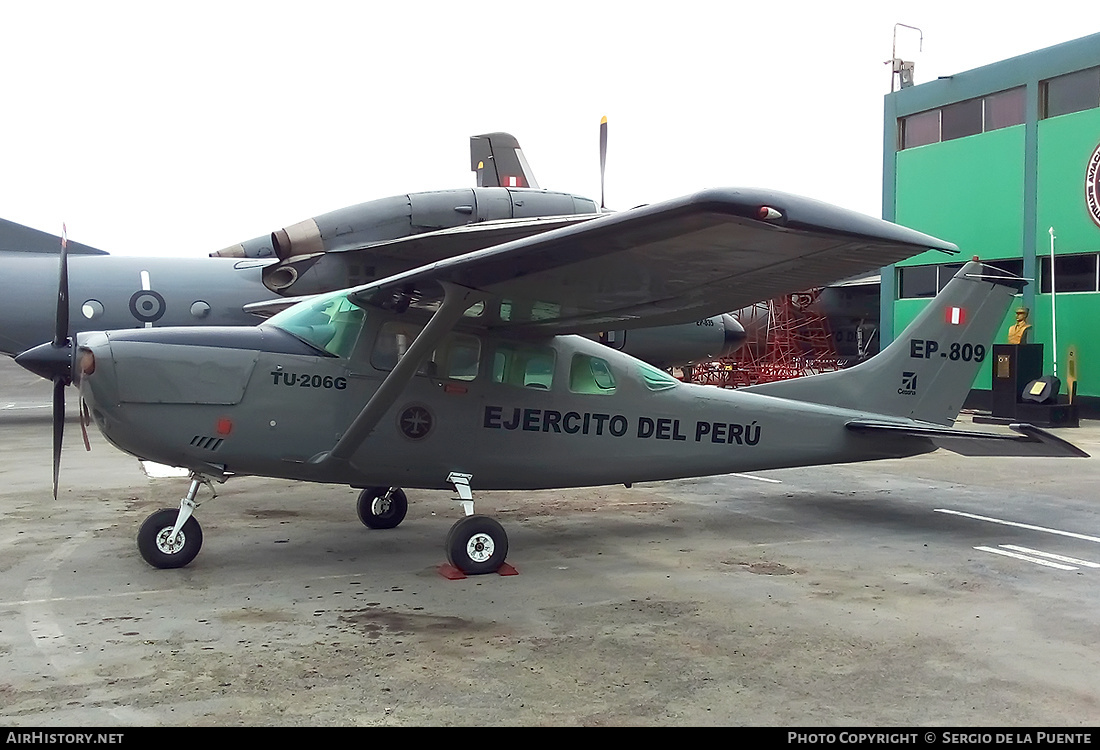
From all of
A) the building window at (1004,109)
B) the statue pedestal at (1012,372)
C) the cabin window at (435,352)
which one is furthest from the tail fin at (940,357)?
the building window at (1004,109)

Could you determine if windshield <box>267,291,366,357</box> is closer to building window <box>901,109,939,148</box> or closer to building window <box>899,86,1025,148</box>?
building window <box>899,86,1025,148</box>

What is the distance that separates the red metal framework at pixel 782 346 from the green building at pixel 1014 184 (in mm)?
6474

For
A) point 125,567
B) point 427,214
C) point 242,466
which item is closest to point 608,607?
point 242,466

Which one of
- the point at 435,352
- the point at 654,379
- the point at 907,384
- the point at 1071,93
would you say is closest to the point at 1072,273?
the point at 1071,93

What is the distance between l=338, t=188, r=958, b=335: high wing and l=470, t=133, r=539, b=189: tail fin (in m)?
10.5

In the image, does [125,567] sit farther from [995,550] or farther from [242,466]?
[995,550]

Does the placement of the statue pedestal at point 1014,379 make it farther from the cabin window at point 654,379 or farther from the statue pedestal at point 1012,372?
the cabin window at point 654,379

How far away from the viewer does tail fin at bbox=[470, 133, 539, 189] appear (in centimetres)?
1697

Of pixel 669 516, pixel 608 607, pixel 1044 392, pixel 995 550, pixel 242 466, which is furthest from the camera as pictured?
pixel 1044 392

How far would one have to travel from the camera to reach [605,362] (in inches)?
291

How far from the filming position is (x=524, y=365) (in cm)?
707

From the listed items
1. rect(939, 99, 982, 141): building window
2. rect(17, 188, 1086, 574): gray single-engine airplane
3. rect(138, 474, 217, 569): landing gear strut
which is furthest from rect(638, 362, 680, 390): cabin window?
rect(939, 99, 982, 141): building window

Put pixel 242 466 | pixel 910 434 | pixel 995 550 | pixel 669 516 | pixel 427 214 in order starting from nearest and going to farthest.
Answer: pixel 242 466 → pixel 995 550 → pixel 910 434 → pixel 669 516 → pixel 427 214
